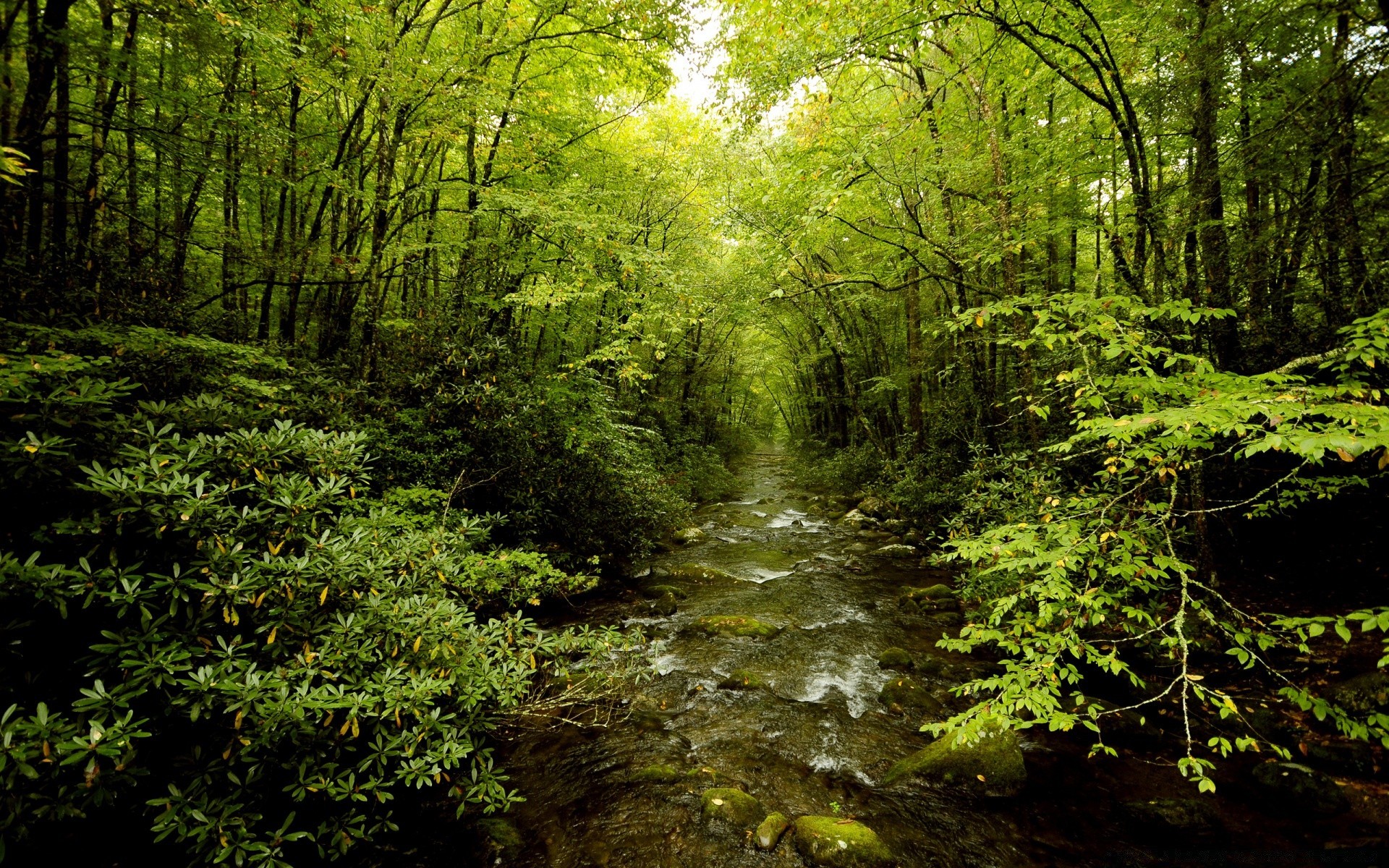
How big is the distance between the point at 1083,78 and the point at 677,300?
7570 millimetres

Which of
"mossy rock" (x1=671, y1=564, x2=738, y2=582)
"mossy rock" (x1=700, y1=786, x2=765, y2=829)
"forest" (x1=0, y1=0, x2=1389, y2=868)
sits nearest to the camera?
"forest" (x1=0, y1=0, x2=1389, y2=868)

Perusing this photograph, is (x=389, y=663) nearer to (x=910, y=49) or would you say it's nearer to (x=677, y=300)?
(x=677, y=300)

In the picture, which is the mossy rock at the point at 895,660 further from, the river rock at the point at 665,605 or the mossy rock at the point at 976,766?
the river rock at the point at 665,605

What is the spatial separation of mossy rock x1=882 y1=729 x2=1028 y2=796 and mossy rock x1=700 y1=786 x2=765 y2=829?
141 cm

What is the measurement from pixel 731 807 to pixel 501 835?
1894 millimetres

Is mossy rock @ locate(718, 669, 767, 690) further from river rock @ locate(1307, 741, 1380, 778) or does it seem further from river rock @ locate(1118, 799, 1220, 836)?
river rock @ locate(1307, 741, 1380, 778)

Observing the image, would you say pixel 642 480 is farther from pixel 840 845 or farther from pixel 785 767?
pixel 840 845

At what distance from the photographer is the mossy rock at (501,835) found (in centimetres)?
371

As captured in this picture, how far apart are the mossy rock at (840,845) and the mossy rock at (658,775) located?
118cm

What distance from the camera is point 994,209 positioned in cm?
930

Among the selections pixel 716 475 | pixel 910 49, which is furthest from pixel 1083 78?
pixel 716 475

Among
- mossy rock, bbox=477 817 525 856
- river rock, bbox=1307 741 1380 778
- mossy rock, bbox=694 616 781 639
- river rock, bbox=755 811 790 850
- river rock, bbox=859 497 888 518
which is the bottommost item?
river rock, bbox=755 811 790 850

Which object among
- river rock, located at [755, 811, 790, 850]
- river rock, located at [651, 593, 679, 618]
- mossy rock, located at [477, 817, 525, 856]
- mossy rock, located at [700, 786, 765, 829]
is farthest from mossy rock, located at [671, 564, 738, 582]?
mossy rock, located at [477, 817, 525, 856]

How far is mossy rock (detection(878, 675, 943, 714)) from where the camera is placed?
5801 mm
